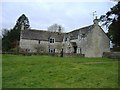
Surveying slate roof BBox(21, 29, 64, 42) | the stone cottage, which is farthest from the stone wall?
slate roof BBox(21, 29, 64, 42)

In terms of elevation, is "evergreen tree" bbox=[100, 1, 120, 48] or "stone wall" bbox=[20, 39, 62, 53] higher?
"evergreen tree" bbox=[100, 1, 120, 48]

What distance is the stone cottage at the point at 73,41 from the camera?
59656 millimetres

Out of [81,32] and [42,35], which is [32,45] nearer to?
[42,35]

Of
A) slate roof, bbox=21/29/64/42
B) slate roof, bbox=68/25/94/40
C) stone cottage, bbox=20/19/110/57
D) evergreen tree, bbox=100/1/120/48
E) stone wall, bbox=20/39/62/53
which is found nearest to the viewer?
evergreen tree, bbox=100/1/120/48

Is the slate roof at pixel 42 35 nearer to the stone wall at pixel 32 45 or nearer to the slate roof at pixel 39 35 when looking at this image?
the slate roof at pixel 39 35

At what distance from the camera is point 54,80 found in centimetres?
1590

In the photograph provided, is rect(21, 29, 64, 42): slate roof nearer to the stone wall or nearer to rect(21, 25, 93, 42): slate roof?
rect(21, 25, 93, 42): slate roof

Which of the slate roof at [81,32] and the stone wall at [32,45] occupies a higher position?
the slate roof at [81,32]

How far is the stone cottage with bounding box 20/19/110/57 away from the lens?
196 ft

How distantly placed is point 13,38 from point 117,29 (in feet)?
129

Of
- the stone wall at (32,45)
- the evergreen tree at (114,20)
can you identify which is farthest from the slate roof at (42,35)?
the evergreen tree at (114,20)

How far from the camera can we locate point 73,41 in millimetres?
67688

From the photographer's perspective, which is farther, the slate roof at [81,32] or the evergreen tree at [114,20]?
the slate roof at [81,32]

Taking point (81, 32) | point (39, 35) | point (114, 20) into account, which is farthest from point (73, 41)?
point (114, 20)
